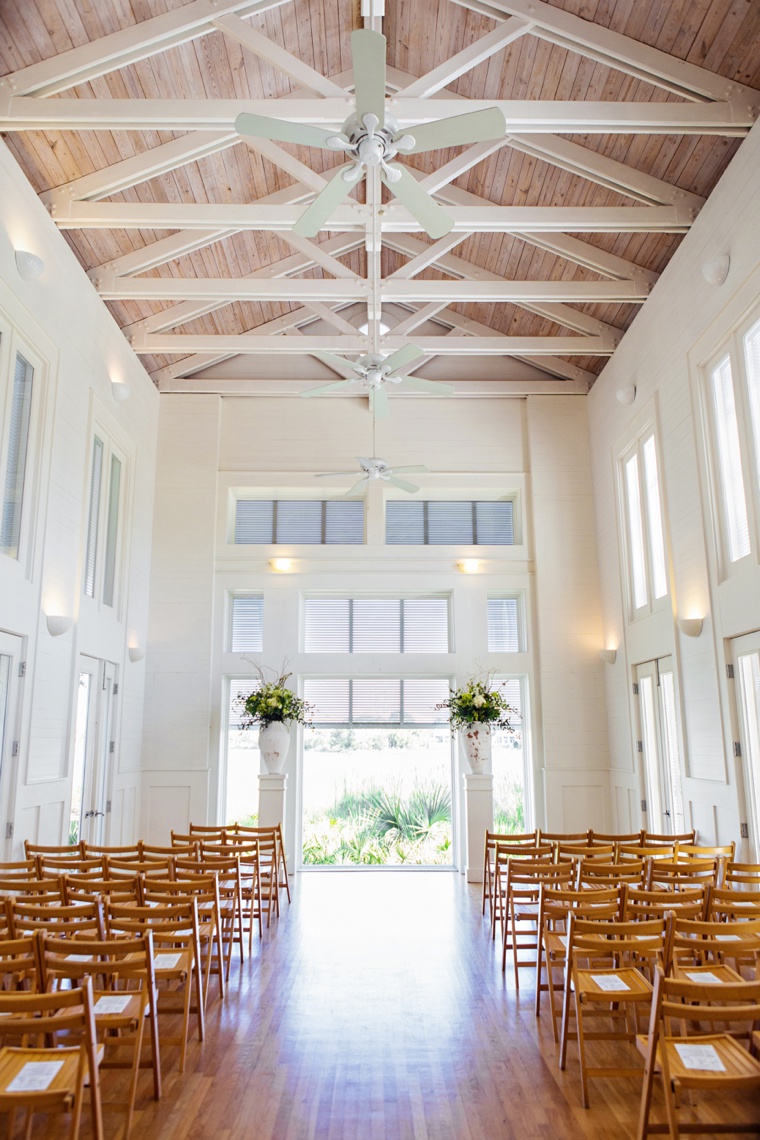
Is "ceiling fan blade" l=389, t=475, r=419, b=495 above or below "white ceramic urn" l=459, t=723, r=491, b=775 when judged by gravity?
above

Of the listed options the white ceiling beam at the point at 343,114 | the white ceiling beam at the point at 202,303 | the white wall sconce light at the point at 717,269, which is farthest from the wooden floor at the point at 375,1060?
the white ceiling beam at the point at 202,303

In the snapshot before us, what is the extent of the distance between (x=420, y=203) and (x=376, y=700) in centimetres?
701

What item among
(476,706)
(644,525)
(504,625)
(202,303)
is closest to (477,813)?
(476,706)

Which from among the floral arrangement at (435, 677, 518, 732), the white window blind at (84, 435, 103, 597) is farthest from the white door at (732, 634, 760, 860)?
the white window blind at (84, 435, 103, 597)

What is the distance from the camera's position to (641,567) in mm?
9164

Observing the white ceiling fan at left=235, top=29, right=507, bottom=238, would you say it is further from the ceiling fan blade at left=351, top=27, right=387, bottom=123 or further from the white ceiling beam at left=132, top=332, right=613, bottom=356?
the white ceiling beam at left=132, top=332, right=613, bottom=356

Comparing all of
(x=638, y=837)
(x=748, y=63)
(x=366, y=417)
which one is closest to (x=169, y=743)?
(x=366, y=417)

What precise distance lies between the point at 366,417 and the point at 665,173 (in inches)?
189

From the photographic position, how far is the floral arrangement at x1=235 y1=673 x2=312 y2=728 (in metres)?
9.52

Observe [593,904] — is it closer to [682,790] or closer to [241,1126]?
[241,1126]

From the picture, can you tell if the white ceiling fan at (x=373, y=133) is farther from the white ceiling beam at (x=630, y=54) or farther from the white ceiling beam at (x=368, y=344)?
the white ceiling beam at (x=368, y=344)

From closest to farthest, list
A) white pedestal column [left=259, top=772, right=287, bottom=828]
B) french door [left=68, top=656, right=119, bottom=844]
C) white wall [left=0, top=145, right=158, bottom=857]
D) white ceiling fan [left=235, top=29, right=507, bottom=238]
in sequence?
white ceiling fan [left=235, top=29, right=507, bottom=238] → white wall [left=0, top=145, right=158, bottom=857] → french door [left=68, top=656, right=119, bottom=844] → white pedestal column [left=259, top=772, right=287, bottom=828]

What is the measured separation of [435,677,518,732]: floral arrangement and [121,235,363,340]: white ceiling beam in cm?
541

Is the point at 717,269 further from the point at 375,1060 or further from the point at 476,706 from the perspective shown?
the point at 375,1060
